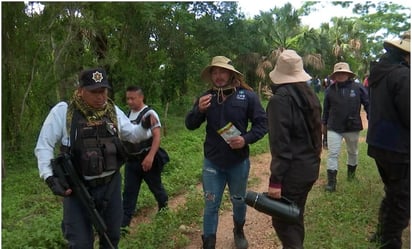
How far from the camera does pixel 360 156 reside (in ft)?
27.7

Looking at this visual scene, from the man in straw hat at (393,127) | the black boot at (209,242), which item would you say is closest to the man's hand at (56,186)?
the black boot at (209,242)

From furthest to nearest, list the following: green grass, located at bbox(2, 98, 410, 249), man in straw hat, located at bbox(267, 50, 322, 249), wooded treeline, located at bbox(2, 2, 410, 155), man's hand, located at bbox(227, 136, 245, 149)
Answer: wooded treeline, located at bbox(2, 2, 410, 155) → green grass, located at bbox(2, 98, 410, 249) → man's hand, located at bbox(227, 136, 245, 149) → man in straw hat, located at bbox(267, 50, 322, 249)

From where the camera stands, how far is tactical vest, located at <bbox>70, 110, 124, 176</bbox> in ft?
10.0

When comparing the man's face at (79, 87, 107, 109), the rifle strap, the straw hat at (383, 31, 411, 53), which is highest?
the straw hat at (383, 31, 411, 53)

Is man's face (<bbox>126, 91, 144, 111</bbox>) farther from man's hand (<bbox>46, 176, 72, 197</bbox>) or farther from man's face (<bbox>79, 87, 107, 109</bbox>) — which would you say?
man's hand (<bbox>46, 176, 72, 197</bbox>)

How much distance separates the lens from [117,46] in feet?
35.8

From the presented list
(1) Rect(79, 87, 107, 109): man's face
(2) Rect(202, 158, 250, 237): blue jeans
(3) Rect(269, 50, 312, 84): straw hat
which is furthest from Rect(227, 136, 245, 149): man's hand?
(1) Rect(79, 87, 107, 109): man's face

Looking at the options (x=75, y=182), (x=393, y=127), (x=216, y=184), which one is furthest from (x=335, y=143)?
(x=75, y=182)

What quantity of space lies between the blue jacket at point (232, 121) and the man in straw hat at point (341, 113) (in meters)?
2.31

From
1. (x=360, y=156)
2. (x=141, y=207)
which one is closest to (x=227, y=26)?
(x=360, y=156)

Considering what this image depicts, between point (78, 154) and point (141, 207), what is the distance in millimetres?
2741

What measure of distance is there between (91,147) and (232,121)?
1.33 m

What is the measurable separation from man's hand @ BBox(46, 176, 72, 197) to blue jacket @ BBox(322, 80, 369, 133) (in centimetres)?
407

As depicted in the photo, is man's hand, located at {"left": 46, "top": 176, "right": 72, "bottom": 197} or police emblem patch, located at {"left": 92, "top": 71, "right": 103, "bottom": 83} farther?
police emblem patch, located at {"left": 92, "top": 71, "right": 103, "bottom": 83}
